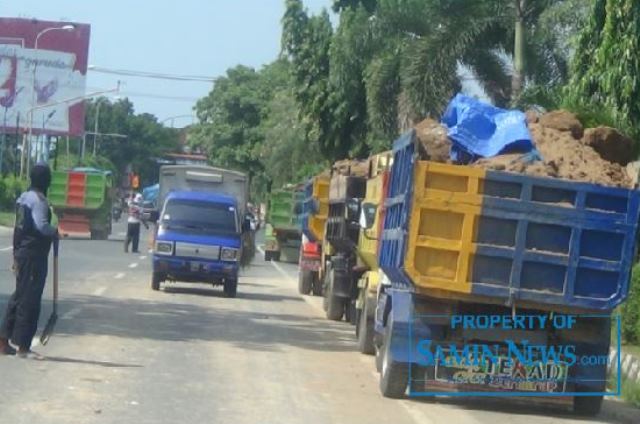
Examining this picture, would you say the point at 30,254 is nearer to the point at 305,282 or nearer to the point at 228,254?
the point at 228,254

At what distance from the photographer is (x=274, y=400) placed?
13.0 meters

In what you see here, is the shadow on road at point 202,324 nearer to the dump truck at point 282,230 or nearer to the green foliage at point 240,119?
the dump truck at point 282,230

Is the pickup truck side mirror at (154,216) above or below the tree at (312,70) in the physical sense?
below

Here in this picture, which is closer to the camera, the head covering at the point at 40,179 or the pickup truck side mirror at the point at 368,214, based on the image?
the head covering at the point at 40,179

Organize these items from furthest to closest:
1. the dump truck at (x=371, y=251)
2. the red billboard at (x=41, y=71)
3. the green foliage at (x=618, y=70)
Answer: the red billboard at (x=41, y=71) < the green foliage at (x=618, y=70) < the dump truck at (x=371, y=251)

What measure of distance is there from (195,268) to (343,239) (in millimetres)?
5804

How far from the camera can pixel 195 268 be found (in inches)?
1046

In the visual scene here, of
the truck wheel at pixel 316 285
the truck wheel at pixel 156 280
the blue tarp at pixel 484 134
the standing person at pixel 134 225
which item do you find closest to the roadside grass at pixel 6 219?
the standing person at pixel 134 225

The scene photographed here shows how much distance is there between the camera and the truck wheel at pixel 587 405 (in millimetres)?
13445

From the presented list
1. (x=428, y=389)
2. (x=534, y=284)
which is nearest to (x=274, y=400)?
(x=428, y=389)

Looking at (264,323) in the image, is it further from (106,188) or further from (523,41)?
(106,188)

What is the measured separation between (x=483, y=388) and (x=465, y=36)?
1970cm

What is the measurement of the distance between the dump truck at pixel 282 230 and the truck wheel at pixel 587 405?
31920mm

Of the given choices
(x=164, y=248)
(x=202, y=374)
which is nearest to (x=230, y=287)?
(x=164, y=248)
